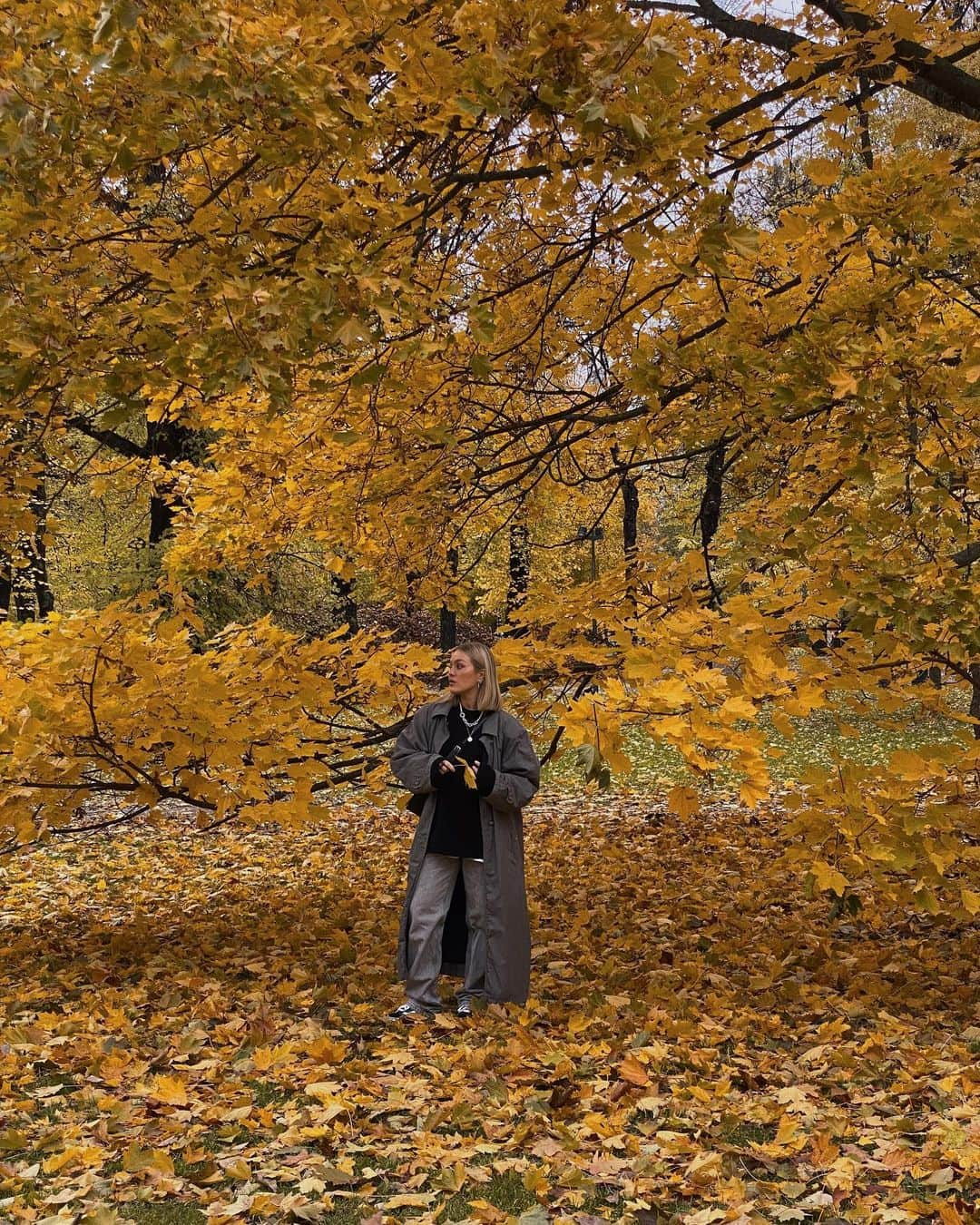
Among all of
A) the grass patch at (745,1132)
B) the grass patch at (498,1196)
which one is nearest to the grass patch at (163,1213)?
the grass patch at (498,1196)

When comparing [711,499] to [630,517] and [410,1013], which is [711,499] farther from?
[630,517]

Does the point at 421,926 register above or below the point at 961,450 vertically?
below

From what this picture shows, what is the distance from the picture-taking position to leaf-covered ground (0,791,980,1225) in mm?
2670

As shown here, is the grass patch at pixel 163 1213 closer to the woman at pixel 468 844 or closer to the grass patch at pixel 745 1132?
the grass patch at pixel 745 1132

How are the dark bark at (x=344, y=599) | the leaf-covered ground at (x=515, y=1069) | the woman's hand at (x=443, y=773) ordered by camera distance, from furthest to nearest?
the dark bark at (x=344, y=599), the woman's hand at (x=443, y=773), the leaf-covered ground at (x=515, y=1069)

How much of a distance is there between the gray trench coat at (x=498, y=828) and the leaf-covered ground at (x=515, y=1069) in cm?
20

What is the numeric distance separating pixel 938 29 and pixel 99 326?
385 centimetres

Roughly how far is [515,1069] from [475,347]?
113 inches

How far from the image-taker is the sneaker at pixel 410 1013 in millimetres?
4297

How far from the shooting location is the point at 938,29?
177 inches

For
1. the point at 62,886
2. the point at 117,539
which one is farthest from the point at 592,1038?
the point at 117,539

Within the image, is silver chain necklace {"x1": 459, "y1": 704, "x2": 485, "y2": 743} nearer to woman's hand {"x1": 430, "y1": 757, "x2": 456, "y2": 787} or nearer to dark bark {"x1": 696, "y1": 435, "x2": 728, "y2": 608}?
woman's hand {"x1": 430, "y1": 757, "x2": 456, "y2": 787}

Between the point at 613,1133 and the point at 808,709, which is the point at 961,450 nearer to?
the point at 808,709

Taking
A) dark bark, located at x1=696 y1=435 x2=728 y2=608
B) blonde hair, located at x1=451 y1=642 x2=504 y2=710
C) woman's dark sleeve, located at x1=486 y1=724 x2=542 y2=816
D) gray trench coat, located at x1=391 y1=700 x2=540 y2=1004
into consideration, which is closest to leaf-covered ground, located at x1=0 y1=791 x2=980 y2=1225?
gray trench coat, located at x1=391 y1=700 x2=540 y2=1004
